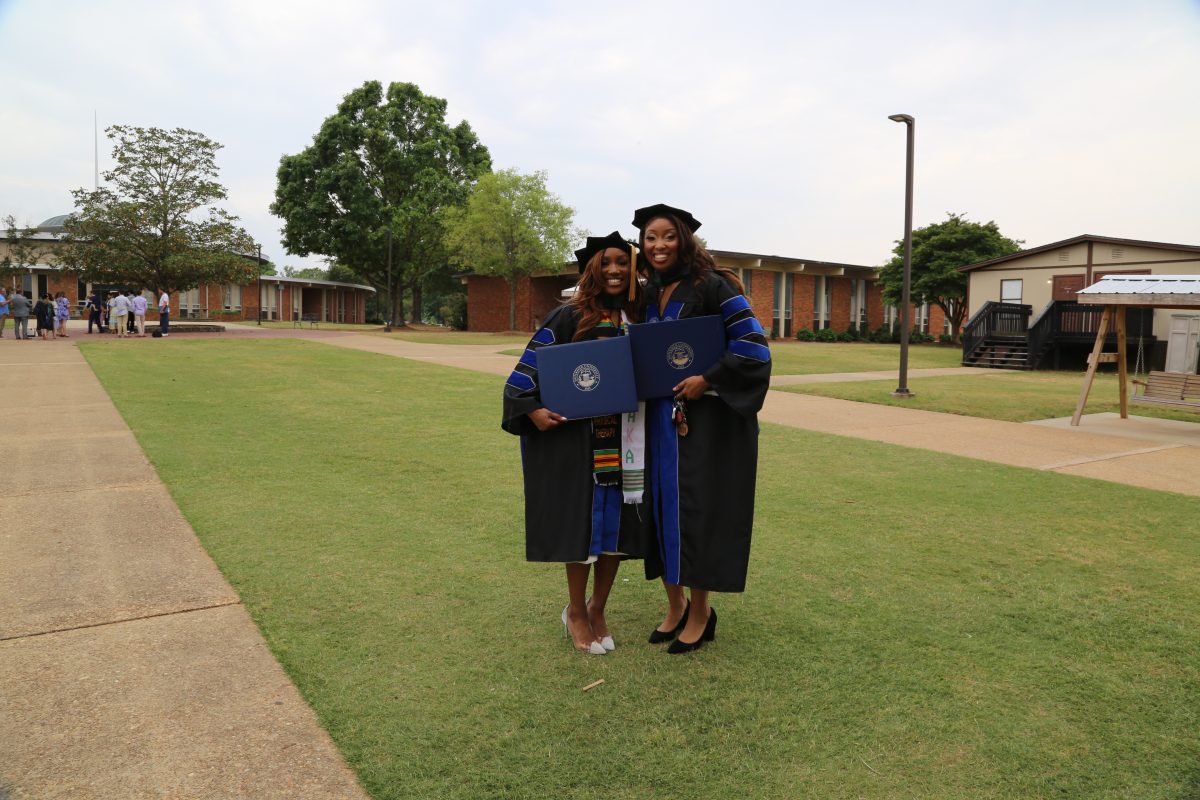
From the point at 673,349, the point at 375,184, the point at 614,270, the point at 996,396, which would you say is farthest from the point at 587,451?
the point at 375,184

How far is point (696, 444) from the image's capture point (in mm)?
3211

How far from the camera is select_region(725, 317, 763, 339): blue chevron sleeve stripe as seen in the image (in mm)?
3148

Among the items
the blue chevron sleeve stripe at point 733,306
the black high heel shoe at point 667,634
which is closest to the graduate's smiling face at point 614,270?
the blue chevron sleeve stripe at point 733,306

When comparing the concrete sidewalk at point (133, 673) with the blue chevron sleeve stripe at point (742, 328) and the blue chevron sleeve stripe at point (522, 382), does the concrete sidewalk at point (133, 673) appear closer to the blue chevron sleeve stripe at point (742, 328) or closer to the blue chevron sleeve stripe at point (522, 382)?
the blue chevron sleeve stripe at point (522, 382)

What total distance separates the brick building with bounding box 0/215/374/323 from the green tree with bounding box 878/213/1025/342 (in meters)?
30.3

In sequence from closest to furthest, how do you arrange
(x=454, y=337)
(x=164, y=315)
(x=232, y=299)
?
(x=164, y=315), (x=454, y=337), (x=232, y=299)

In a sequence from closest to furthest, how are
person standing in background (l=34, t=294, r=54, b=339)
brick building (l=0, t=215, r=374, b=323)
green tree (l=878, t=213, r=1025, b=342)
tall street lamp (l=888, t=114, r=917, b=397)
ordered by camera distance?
tall street lamp (l=888, t=114, r=917, b=397), person standing in background (l=34, t=294, r=54, b=339), green tree (l=878, t=213, r=1025, b=342), brick building (l=0, t=215, r=374, b=323)

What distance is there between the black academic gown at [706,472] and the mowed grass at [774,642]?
1.41 ft

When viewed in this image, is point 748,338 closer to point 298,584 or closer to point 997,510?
point 298,584

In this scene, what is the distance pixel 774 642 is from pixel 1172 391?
9829 mm

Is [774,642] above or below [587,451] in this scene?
below

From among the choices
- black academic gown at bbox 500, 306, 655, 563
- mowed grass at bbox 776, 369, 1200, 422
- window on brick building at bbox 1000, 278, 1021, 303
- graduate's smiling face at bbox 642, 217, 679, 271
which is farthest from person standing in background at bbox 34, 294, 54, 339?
window on brick building at bbox 1000, 278, 1021, 303

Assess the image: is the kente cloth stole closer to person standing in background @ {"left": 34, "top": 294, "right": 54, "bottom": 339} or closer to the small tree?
person standing in background @ {"left": 34, "top": 294, "right": 54, "bottom": 339}

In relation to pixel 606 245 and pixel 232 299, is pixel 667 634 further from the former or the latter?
pixel 232 299
